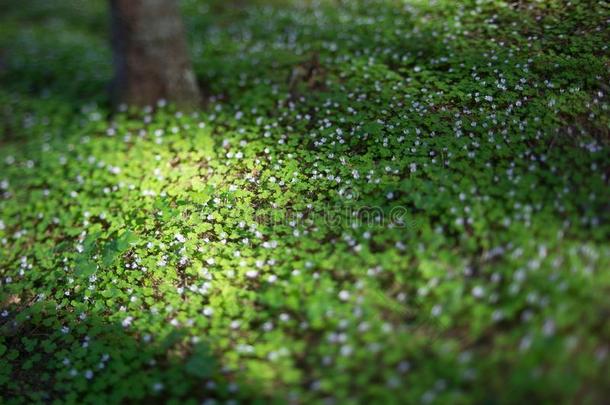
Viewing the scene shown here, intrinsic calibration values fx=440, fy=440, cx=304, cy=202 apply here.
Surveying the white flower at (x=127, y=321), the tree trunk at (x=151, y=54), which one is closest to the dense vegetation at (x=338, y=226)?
the white flower at (x=127, y=321)

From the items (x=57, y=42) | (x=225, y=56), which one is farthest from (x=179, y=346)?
(x=57, y=42)

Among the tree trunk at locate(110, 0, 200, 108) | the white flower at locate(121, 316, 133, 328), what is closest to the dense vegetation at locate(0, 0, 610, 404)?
the white flower at locate(121, 316, 133, 328)

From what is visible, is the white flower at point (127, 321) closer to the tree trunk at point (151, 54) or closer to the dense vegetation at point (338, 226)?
the dense vegetation at point (338, 226)

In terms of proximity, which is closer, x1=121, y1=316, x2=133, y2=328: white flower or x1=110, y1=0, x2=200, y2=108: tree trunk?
x1=121, y1=316, x2=133, y2=328: white flower

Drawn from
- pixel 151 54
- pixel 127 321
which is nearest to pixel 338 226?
pixel 127 321

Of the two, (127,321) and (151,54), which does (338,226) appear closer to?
(127,321)

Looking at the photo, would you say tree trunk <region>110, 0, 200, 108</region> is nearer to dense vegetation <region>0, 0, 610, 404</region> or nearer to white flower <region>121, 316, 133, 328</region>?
dense vegetation <region>0, 0, 610, 404</region>
